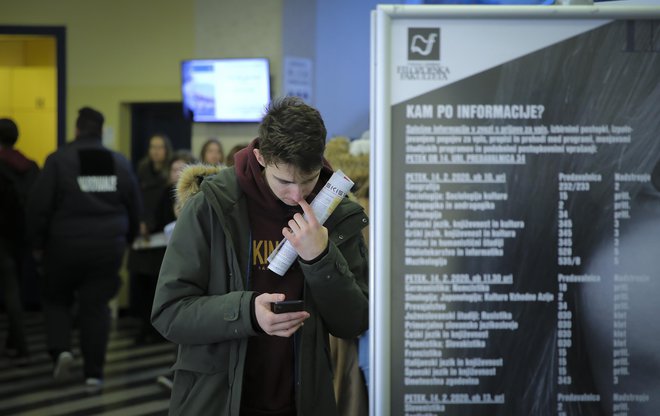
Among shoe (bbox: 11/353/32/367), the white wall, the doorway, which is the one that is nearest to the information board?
the white wall

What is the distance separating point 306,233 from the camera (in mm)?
2014

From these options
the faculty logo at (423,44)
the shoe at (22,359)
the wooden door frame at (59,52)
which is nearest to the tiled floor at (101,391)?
the shoe at (22,359)

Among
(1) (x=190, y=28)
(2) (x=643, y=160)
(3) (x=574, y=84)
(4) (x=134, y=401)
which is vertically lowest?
(4) (x=134, y=401)

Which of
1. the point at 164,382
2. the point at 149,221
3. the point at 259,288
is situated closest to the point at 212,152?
the point at 149,221

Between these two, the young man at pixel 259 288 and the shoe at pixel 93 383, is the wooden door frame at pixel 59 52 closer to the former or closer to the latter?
the shoe at pixel 93 383

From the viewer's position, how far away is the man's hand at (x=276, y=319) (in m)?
2.08

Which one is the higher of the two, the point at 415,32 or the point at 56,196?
the point at 415,32

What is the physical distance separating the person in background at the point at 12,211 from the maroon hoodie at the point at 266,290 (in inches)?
195

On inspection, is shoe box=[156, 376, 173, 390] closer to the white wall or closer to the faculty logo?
the white wall

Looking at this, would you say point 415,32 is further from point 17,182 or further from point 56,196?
point 17,182

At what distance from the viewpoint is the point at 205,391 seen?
2.25 meters

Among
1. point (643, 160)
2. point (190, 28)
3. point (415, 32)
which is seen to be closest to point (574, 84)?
point (643, 160)

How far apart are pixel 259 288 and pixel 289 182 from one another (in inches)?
12.5

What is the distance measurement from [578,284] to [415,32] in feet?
1.79
